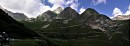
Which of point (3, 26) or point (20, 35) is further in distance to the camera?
point (20, 35)

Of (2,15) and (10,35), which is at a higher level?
(2,15)

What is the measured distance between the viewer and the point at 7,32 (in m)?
15.3

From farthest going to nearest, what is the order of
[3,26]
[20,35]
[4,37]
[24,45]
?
[24,45], [4,37], [20,35], [3,26]

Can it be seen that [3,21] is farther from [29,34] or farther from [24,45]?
[24,45]

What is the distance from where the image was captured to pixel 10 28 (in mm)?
14766

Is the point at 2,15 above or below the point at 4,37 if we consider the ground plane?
above

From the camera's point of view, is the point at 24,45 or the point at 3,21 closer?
the point at 3,21

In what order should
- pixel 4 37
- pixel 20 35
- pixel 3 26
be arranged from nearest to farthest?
pixel 3 26
pixel 20 35
pixel 4 37

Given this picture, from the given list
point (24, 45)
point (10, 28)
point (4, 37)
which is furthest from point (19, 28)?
point (24, 45)

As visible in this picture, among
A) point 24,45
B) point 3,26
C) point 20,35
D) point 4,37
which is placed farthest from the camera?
point 24,45

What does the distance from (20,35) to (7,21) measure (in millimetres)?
1111

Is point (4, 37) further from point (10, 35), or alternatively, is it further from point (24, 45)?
point (24, 45)

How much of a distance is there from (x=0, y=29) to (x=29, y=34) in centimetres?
168

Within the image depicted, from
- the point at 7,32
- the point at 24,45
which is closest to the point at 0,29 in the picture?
the point at 7,32
